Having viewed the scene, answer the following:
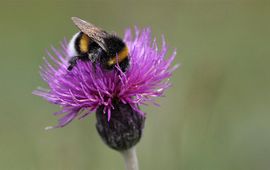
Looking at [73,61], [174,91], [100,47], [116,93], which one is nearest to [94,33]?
[100,47]

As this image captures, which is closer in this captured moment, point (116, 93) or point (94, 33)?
point (94, 33)

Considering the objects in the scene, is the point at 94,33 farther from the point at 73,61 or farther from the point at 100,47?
the point at 73,61

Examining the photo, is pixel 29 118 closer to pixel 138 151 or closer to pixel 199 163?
pixel 138 151

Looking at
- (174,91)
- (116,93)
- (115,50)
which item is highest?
(115,50)

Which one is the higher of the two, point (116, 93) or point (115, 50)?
point (115, 50)

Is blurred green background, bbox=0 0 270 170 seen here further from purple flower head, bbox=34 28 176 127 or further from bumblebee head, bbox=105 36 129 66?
bumblebee head, bbox=105 36 129 66

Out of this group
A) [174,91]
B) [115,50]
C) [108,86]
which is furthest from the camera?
[174,91]

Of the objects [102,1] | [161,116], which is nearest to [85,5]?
[102,1]

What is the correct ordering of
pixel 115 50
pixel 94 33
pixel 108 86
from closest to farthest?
pixel 94 33 → pixel 115 50 → pixel 108 86
